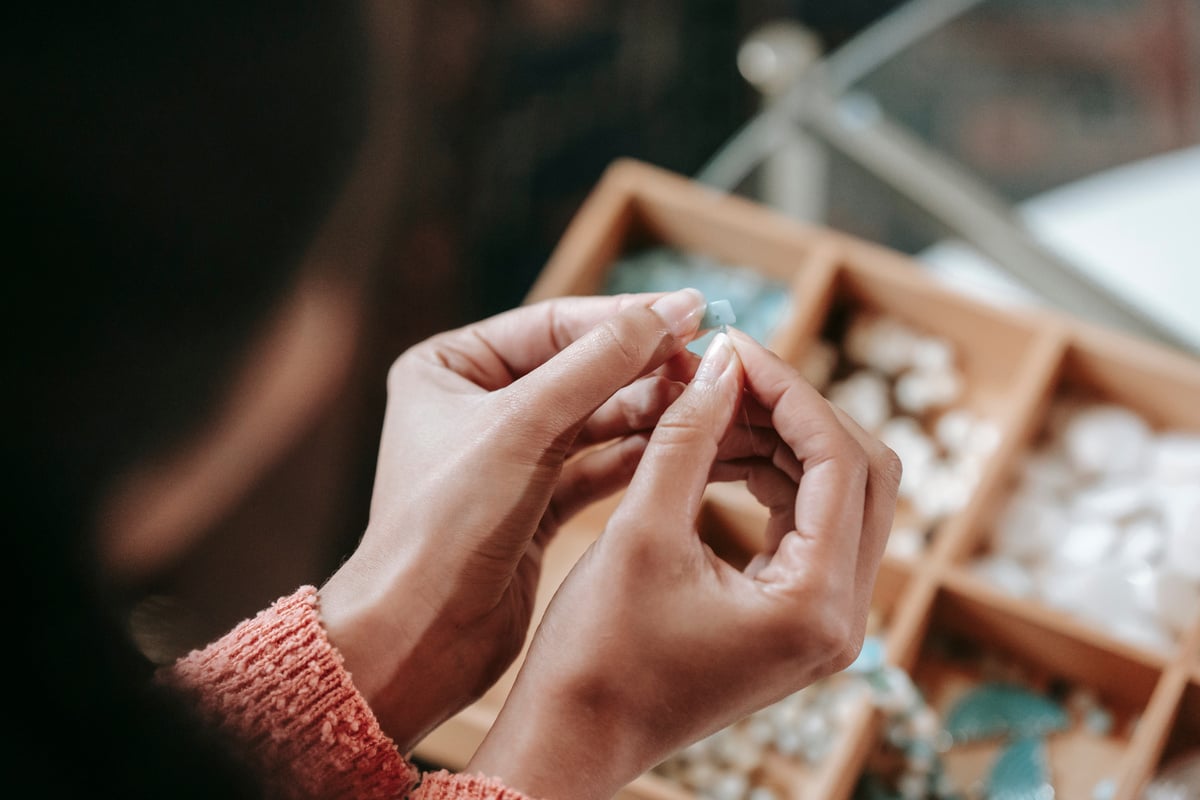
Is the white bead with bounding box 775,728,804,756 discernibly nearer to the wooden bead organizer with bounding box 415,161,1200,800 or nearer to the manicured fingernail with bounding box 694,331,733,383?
the wooden bead organizer with bounding box 415,161,1200,800

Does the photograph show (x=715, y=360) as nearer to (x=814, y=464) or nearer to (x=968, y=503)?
(x=814, y=464)

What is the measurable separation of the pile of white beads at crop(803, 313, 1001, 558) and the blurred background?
158mm

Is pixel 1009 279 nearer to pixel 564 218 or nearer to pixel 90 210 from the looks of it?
pixel 564 218

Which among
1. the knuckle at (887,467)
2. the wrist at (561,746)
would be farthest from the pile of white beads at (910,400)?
the wrist at (561,746)

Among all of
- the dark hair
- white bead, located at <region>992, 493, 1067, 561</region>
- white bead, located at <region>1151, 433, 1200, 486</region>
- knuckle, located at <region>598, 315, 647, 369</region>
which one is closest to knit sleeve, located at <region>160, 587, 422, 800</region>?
the dark hair

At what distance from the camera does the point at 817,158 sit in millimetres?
1181

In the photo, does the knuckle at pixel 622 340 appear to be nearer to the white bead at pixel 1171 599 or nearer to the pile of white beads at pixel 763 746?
the pile of white beads at pixel 763 746

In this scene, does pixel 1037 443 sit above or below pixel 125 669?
below

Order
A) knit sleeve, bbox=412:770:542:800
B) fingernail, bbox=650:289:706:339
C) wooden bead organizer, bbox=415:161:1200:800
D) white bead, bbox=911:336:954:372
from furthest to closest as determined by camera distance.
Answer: white bead, bbox=911:336:954:372, wooden bead organizer, bbox=415:161:1200:800, fingernail, bbox=650:289:706:339, knit sleeve, bbox=412:770:542:800

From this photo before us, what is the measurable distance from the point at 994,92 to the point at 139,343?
1.27 meters

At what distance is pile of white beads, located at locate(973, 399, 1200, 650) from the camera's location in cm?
86

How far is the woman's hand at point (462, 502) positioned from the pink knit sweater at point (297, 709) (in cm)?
2

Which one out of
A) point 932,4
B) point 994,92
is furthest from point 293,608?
point 994,92

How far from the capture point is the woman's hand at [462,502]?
22.2 inches
